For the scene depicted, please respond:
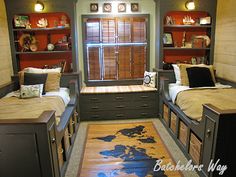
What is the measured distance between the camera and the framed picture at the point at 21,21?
3.86 meters

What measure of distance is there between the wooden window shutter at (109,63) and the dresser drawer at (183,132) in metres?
1.95

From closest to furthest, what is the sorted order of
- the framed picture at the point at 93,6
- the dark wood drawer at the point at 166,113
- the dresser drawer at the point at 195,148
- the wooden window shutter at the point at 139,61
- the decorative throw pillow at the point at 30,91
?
1. the dresser drawer at the point at 195,148
2. the decorative throw pillow at the point at 30,91
3. the dark wood drawer at the point at 166,113
4. the framed picture at the point at 93,6
5. the wooden window shutter at the point at 139,61

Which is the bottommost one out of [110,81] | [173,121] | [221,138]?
[173,121]

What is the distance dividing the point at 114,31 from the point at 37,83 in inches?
73.4

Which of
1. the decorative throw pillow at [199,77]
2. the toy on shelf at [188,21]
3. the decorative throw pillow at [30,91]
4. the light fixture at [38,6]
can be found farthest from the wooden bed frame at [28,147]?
the toy on shelf at [188,21]

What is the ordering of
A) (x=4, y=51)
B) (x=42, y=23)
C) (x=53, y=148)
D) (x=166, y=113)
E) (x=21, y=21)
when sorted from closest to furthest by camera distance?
(x=53, y=148), (x=4, y=51), (x=166, y=113), (x=21, y=21), (x=42, y=23)

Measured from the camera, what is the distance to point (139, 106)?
163 inches

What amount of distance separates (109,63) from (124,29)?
2.46ft

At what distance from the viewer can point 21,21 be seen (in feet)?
12.8

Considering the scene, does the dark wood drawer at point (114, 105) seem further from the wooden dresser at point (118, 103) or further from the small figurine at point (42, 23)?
the small figurine at point (42, 23)

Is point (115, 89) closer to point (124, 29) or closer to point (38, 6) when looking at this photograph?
point (124, 29)

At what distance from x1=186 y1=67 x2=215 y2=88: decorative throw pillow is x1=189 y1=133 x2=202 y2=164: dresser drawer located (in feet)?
3.65

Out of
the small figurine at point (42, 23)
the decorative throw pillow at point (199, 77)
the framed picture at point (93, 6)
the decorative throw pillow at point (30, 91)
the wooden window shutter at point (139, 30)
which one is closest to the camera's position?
the decorative throw pillow at point (30, 91)

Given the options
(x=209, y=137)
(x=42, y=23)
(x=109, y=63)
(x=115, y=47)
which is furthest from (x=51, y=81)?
(x=209, y=137)
